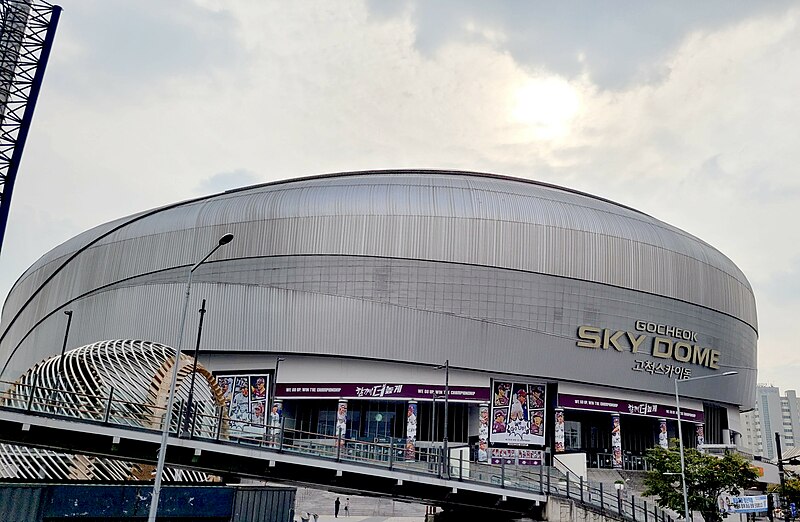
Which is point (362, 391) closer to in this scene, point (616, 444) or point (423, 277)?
point (423, 277)

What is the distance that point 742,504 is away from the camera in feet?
127

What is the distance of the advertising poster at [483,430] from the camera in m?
64.1

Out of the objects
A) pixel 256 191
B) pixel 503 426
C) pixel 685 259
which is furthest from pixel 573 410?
pixel 256 191

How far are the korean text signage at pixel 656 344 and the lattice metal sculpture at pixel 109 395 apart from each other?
43.4m

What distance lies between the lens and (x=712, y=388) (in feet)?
249

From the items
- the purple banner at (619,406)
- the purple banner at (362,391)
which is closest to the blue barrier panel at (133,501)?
the purple banner at (362,391)

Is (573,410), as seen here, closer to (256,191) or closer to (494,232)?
(494,232)

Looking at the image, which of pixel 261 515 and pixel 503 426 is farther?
pixel 503 426

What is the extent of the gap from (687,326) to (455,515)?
40.8 m

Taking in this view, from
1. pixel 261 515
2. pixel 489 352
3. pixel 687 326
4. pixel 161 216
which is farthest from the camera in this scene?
pixel 161 216

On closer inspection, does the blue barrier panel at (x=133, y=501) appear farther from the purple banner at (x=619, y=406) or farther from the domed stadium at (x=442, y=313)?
the purple banner at (x=619, y=406)

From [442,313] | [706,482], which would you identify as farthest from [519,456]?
[706,482]

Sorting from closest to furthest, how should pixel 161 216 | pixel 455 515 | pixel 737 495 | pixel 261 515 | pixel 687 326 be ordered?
pixel 261 515 → pixel 737 495 → pixel 455 515 → pixel 687 326 → pixel 161 216

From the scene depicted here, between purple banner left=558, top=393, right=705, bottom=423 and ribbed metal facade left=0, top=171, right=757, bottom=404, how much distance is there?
189 cm
